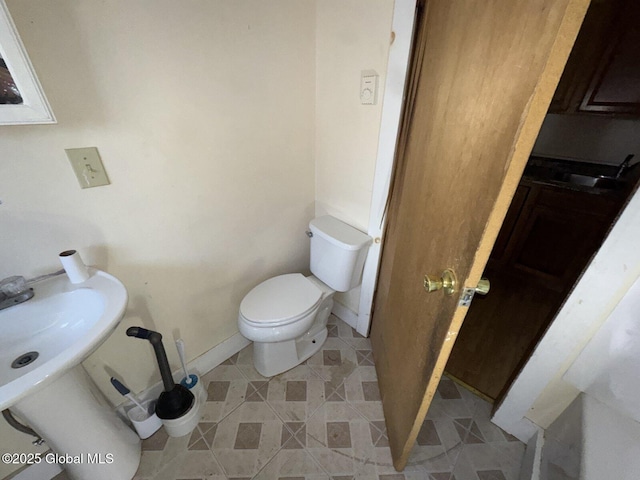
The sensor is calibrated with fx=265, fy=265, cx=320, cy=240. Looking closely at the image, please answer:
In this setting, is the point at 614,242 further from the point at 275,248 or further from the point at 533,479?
the point at 275,248

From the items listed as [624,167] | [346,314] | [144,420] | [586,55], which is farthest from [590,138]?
[144,420]

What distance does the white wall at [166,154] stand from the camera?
2.53 feet

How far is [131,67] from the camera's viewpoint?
2.81ft

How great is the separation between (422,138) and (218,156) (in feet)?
2.72

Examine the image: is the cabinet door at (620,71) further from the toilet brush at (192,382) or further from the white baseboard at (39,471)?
the white baseboard at (39,471)

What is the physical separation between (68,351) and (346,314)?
1.43 meters

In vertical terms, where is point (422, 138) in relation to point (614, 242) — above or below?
above

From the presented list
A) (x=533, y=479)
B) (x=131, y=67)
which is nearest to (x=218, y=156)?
(x=131, y=67)

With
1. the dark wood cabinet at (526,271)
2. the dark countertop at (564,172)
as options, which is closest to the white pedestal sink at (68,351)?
the dark wood cabinet at (526,271)

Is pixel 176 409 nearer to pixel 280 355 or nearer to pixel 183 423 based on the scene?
pixel 183 423

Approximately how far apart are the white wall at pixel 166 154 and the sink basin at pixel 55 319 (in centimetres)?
12

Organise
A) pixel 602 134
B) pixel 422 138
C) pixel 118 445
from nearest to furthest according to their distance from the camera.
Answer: pixel 422 138 → pixel 118 445 → pixel 602 134

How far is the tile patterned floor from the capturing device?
109 cm

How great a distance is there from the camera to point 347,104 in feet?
4.20
